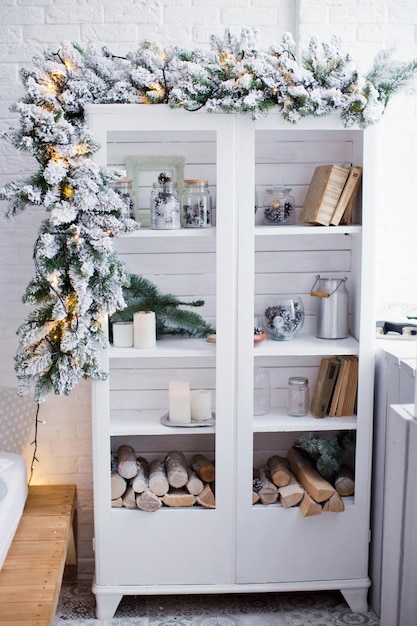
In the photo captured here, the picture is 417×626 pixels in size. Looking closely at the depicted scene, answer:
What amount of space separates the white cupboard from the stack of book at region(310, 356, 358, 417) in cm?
5

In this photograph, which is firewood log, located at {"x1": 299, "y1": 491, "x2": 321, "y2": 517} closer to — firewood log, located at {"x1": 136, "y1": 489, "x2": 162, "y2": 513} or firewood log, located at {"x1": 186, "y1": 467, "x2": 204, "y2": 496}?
firewood log, located at {"x1": 186, "y1": 467, "x2": 204, "y2": 496}

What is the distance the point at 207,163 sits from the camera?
3.12 m

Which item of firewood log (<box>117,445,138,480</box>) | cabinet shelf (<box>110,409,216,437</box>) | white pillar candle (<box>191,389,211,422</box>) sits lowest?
firewood log (<box>117,445,138,480</box>)

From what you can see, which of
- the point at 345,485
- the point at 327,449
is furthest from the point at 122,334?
the point at 345,485

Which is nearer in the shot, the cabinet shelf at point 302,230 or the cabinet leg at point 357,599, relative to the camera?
the cabinet shelf at point 302,230

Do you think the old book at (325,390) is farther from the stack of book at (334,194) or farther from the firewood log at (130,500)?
the firewood log at (130,500)

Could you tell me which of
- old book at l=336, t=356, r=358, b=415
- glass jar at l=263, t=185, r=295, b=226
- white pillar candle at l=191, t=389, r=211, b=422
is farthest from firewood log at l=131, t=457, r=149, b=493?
glass jar at l=263, t=185, r=295, b=226

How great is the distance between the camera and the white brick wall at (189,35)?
122 inches

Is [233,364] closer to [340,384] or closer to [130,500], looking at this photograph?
[340,384]

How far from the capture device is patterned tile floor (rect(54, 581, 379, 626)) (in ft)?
9.72

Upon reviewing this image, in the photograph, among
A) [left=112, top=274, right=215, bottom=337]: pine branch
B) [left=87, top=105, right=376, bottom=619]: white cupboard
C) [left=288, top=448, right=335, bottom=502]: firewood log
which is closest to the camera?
[left=87, top=105, right=376, bottom=619]: white cupboard

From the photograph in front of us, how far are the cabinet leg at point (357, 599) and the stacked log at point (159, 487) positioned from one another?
0.63 meters

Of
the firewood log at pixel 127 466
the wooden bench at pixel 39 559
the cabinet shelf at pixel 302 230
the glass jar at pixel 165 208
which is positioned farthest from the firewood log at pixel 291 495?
the glass jar at pixel 165 208

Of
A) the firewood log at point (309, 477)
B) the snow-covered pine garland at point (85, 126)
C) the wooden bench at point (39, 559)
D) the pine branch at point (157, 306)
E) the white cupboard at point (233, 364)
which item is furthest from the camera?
the pine branch at point (157, 306)
